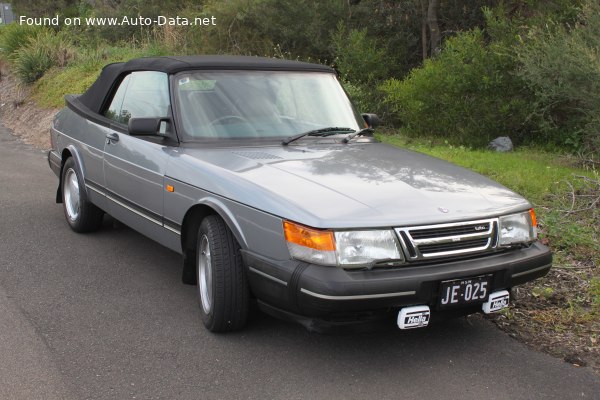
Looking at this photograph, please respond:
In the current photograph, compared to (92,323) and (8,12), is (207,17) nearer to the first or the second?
(92,323)

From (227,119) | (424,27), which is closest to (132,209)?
(227,119)

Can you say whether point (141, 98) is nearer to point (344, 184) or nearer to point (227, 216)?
point (227, 216)

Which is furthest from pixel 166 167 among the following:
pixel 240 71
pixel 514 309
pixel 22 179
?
pixel 22 179

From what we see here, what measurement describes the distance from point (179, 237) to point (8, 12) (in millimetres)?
28513

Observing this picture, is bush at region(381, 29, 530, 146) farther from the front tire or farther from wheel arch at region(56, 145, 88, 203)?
the front tire

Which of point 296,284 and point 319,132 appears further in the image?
point 319,132

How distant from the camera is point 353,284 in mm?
3432

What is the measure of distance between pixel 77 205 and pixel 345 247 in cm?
380

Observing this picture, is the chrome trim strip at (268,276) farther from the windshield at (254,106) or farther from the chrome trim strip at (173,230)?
the windshield at (254,106)

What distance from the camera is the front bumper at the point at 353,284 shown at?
344 cm

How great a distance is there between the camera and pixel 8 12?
2936cm

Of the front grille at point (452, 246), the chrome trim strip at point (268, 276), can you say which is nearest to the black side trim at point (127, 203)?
the chrome trim strip at point (268, 276)

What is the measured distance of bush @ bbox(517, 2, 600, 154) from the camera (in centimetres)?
789

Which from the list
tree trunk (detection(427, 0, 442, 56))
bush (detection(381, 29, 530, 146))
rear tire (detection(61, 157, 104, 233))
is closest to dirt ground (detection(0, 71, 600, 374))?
rear tire (detection(61, 157, 104, 233))
